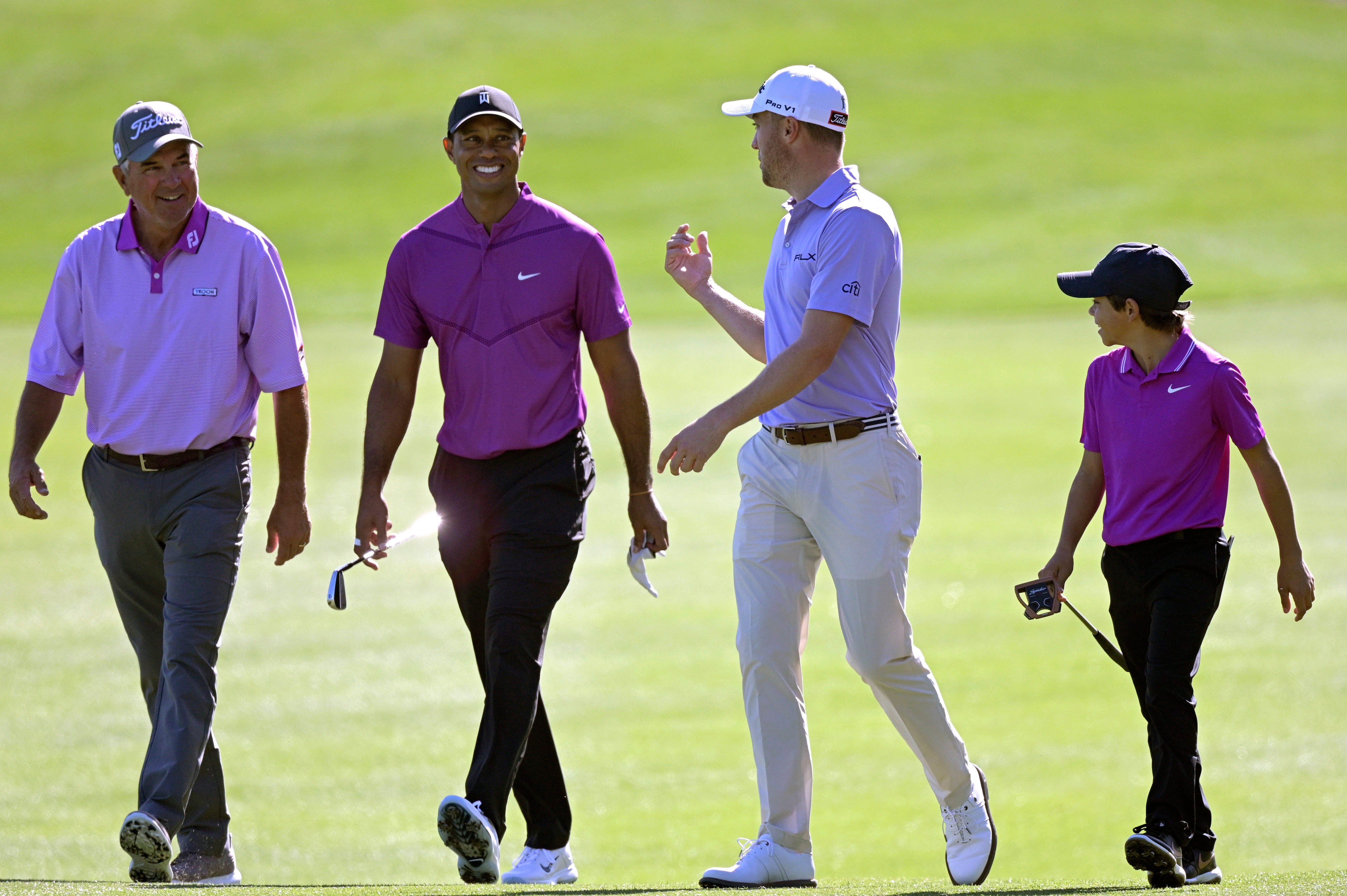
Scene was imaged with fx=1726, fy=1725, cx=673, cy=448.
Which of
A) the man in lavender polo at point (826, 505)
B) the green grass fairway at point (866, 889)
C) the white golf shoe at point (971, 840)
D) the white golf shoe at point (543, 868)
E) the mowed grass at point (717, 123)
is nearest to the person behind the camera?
the green grass fairway at point (866, 889)

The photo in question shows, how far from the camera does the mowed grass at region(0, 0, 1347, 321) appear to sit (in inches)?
1526

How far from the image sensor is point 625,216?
4275 cm

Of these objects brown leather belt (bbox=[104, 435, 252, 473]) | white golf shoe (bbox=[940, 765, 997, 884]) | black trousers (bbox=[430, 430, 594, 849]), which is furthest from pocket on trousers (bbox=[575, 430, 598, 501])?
white golf shoe (bbox=[940, 765, 997, 884])

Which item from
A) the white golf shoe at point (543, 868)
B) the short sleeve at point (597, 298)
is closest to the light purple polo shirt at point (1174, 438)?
the short sleeve at point (597, 298)

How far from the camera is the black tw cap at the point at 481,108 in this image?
520 centimetres

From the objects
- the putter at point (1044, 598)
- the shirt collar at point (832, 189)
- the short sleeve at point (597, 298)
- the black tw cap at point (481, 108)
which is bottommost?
the putter at point (1044, 598)

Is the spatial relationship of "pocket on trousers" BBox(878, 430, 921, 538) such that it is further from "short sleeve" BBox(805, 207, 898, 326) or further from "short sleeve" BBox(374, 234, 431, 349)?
"short sleeve" BBox(374, 234, 431, 349)

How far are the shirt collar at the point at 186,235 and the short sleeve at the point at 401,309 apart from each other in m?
0.60

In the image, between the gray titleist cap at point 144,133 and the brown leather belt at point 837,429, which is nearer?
the brown leather belt at point 837,429

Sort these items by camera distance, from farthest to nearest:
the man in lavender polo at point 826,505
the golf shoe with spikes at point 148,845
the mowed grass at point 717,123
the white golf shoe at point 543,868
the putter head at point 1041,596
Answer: the mowed grass at point 717,123 → the white golf shoe at point 543,868 → the putter head at point 1041,596 → the man in lavender polo at point 826,505 → the golf shoe with spikes at point 148,845

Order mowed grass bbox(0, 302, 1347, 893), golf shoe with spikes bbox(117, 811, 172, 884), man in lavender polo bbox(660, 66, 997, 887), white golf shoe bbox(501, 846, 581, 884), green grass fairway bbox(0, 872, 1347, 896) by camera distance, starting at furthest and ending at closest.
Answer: mowed grass bbox(0, 302, 1347, 893) < white golf shoe bbox(501, 846, 581, 884) < man in lavender polo bbox(660, 66, 997, 887) < golf shoe with spikes bbox(117, 811, 172, 884) < green grass fairway bbox(0, 872, 1347, 896)

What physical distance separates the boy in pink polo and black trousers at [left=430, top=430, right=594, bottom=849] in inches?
61.6

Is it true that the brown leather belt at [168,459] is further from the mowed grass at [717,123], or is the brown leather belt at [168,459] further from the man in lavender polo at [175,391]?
the mowed grass at [717,123]

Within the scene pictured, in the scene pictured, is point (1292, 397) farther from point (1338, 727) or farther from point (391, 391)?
point (391, 391)
